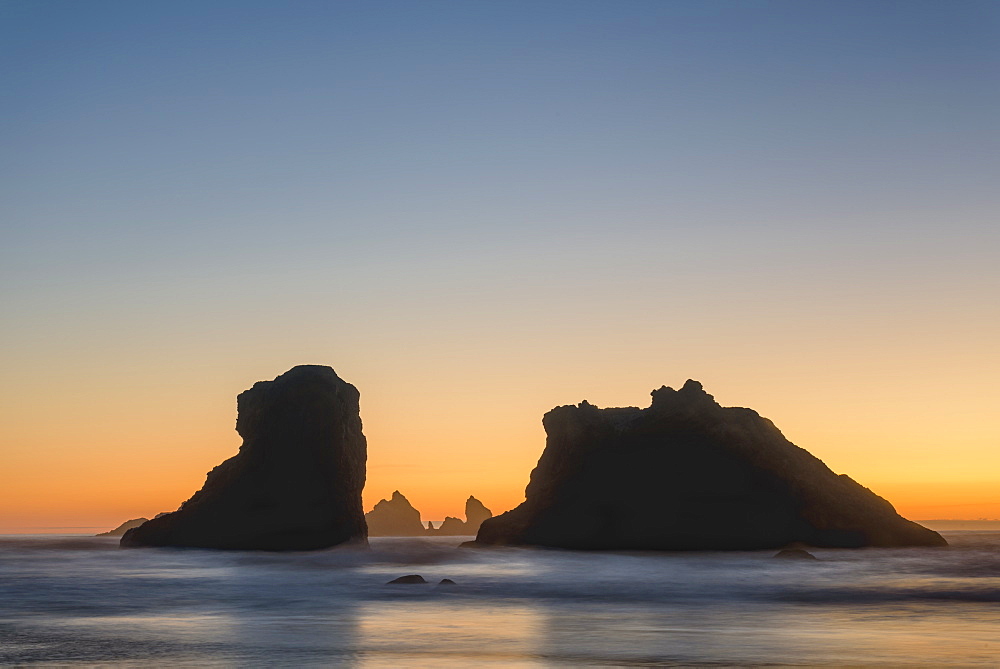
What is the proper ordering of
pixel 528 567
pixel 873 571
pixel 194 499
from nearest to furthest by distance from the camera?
pixel 873 571
pixel 528 567
pixel 194 499

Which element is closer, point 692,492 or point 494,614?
point 494,614

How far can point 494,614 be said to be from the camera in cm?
3050

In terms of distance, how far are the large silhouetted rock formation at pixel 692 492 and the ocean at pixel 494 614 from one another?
2241 centimetres

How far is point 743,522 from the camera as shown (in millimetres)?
86688

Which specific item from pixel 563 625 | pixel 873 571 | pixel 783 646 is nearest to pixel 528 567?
pixel 873 571

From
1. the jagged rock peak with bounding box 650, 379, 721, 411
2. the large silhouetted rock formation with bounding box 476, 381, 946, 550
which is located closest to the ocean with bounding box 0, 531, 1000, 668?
the large silhouetted rock formation with bounding box 476, 381, 946, 550

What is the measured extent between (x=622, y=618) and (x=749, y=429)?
216ft

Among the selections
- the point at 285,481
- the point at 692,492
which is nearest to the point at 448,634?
the point at 285,481

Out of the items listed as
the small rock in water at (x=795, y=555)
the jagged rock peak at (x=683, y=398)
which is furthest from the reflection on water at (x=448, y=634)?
the jagged rock peak at (x=683, y=398)

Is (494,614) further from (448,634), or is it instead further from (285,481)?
(285,481)

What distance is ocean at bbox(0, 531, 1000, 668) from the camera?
1878cm

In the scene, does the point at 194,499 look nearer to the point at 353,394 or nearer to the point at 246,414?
the point at 246,414

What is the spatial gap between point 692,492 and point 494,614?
200ft

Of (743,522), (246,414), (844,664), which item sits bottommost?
(844,664)
